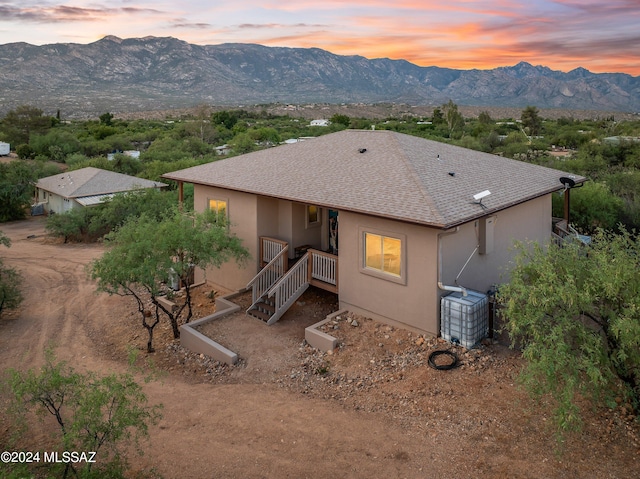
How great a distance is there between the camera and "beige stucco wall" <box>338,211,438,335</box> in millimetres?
10901

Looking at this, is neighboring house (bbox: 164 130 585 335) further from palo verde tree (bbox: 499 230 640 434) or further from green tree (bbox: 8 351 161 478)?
green tree (bbox: 8 351 161 478)

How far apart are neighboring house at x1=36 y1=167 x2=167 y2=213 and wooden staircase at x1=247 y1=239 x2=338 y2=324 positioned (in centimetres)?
2078

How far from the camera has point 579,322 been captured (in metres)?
7.05

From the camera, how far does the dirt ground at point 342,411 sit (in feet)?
23.9

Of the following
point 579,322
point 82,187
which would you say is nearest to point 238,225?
point 579,322

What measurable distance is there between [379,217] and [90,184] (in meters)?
28.4

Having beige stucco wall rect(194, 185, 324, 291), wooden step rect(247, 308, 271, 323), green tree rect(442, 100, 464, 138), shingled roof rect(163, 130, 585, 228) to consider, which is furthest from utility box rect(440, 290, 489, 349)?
green tree rect(442, 100, 464, 138)

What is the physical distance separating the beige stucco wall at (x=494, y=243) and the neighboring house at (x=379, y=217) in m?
0.03

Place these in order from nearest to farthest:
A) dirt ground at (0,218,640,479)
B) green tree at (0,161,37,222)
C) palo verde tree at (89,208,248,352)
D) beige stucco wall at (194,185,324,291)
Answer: dirt ground at (0,218,640,479), palo verde tree at (89,208,248,352), beige stucco wall at (194,185,324,291), green tree at (0,161,37,222)

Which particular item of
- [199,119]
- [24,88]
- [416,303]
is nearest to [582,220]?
[416,303]

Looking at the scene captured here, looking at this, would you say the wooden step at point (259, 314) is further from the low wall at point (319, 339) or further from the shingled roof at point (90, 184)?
the shingled roof at point (90, 184)

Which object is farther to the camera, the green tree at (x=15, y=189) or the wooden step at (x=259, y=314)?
the green tree at (x=15, y=189)

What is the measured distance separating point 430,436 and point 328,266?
6015mm

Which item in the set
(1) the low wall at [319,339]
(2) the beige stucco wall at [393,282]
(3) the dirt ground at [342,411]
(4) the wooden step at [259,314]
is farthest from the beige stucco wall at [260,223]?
(1) the low wall at [319,339]
